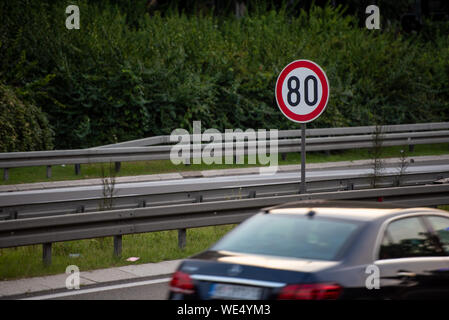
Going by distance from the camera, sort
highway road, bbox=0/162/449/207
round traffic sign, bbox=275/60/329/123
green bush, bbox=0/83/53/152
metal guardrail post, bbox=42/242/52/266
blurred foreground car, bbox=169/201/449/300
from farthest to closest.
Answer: green bush, bbox=0/83/53/152
highway road, bbox=0/162/449/207
round traffic sign, bbox=275/60/329/123
metal guardrail post, bbox=42/242/52/266
blurred foreground car, bbox=169/201/449/300

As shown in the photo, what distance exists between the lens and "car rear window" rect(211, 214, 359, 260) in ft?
19.5

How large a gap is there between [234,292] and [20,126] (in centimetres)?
1545

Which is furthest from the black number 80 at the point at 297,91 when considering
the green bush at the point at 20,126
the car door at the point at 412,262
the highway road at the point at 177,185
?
the green bush at the point at 20,126

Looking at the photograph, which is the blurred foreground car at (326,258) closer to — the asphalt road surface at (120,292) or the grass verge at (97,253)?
the asphalt road surface at (120,292)

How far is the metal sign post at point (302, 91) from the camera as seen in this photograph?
10.8 meters

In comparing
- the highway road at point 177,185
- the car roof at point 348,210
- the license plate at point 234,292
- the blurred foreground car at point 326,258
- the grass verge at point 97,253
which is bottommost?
the grass verge at point 97,253

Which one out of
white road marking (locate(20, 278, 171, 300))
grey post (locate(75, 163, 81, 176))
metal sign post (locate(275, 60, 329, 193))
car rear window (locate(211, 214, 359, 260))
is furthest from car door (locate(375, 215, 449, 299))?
grey post (locate(75, 163, 81, 176))

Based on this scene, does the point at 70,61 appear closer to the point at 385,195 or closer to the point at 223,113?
the point at 223,113

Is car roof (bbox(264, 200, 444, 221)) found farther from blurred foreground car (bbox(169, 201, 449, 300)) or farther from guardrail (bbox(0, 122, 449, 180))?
guardrail (bbox(0, 122, 449, 180))

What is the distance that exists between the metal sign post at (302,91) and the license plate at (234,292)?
533 cm

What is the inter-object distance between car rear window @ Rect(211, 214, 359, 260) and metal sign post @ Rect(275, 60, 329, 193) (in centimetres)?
455

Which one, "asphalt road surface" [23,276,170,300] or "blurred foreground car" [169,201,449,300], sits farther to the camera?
"asphalt road surface" [23,276,170,300]

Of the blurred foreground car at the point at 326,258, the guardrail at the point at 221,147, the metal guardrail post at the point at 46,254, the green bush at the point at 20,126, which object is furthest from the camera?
the green bush at the point at 20,126

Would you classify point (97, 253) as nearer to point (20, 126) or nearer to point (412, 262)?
point (412, 262)
